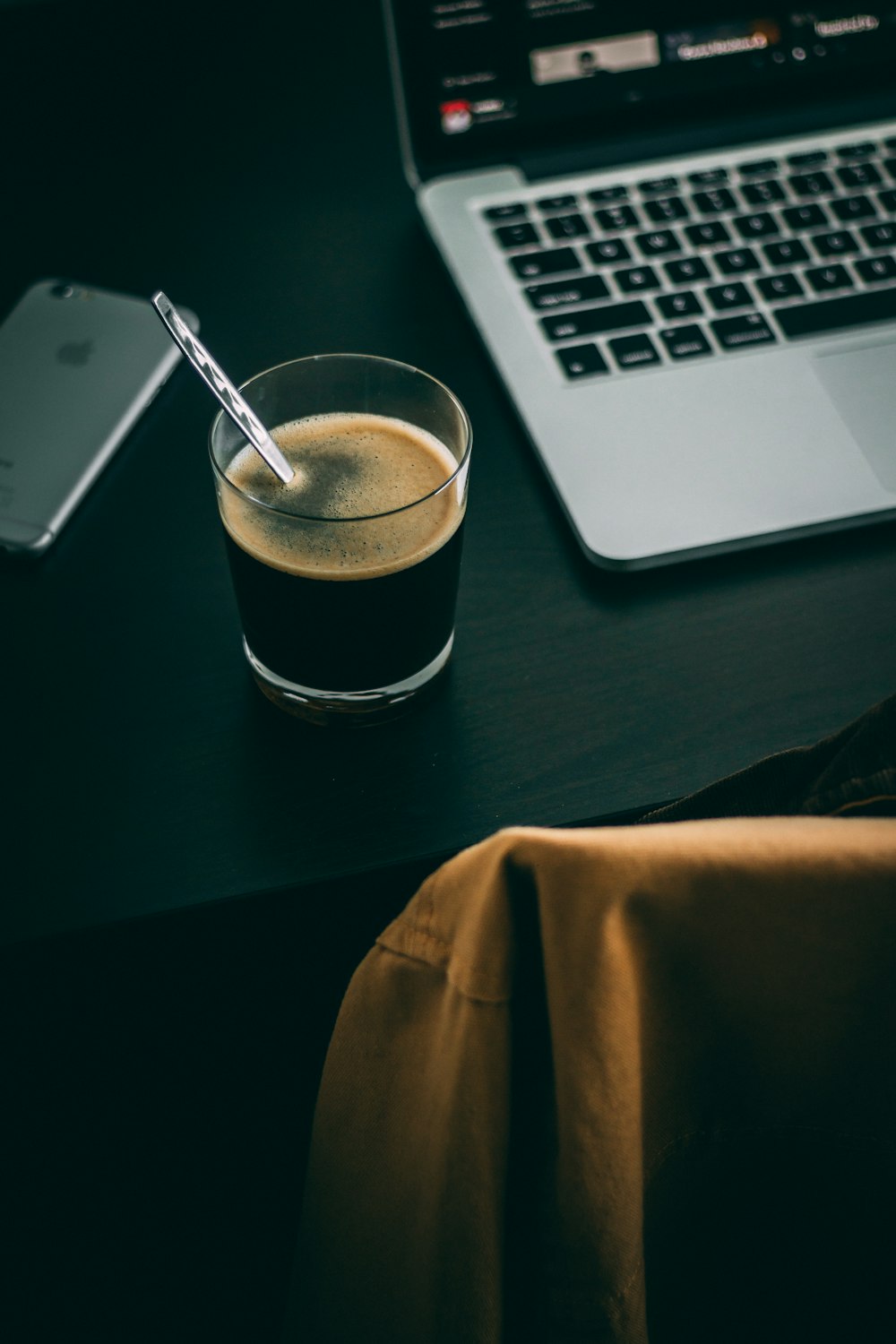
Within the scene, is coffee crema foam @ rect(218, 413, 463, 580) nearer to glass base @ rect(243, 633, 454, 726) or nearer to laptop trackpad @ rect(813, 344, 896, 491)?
glass base @ rect(243, 633, 454, 726)

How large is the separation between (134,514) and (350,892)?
22cm

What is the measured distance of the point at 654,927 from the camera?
0.28m

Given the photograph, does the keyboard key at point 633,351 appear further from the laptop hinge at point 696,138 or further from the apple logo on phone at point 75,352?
the apple logo on phone at point 75,352

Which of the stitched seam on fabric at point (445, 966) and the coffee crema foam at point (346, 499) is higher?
the coffee crema foam at point (346, 499)

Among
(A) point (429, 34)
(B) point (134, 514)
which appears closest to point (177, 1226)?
(B) point (134, 514)

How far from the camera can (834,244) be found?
670 mm

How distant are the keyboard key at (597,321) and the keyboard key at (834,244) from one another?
0.13 m

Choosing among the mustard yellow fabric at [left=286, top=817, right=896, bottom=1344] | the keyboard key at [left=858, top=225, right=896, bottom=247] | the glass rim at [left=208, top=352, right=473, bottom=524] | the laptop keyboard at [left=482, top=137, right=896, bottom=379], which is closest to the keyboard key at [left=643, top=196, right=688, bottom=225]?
the laptop keyboard at [left=482, top=137, right=896, bottom=379]

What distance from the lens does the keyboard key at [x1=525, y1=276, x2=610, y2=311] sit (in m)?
0.64

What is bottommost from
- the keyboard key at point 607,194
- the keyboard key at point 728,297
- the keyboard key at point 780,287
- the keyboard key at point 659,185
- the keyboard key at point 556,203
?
the keyboard key at point 780,287

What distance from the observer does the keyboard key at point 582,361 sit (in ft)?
1.98

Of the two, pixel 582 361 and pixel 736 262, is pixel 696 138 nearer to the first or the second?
pixel 736 262

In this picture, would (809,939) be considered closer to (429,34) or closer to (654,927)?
(654,927)

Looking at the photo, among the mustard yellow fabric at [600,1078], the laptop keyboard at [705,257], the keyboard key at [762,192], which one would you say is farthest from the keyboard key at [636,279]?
the mustard yellow fabric at [600,1078]
